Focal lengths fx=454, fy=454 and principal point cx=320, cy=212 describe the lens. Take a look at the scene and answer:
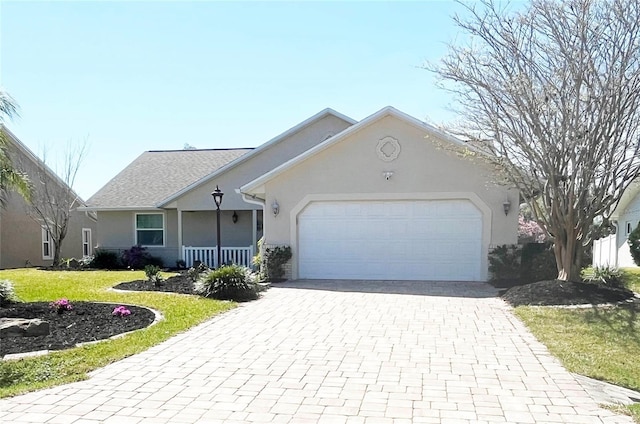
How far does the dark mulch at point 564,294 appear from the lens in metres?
9.42

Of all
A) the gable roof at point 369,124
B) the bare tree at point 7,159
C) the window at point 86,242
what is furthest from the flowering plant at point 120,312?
the window at point 86,242

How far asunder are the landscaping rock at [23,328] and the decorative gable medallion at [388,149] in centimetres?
954

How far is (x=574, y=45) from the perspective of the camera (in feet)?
32.8

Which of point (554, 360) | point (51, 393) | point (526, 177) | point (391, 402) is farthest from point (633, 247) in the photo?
point (51, 393)

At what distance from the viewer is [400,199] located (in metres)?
13.5

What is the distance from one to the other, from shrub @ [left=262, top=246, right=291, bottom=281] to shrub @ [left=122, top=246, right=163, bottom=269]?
7260mm

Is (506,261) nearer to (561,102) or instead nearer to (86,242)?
(561,102)

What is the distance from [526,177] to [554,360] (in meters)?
6.55

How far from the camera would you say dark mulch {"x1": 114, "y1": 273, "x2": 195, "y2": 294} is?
11.8 metres

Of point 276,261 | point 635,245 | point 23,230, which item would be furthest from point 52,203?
point 635,245

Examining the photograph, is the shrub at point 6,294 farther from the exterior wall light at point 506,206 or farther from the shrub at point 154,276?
the exterior wall light at point 506,206

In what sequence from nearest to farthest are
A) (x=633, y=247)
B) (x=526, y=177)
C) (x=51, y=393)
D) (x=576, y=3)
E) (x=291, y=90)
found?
1. (x=51, y=393)
2. (x=576, y=3)
3. (x=526, y=177)
4. (x=291, y=90)
5. (x=633, y=247)

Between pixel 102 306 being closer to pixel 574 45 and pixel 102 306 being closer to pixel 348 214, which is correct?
pixel 348 214

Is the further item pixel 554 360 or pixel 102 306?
pixel 102 306
